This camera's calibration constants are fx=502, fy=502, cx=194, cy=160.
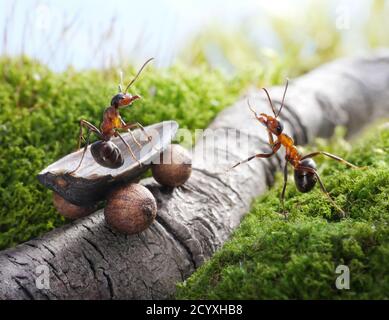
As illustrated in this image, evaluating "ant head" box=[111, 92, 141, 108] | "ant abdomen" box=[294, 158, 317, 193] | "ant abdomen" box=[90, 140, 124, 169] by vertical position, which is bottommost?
"ant abdomen" box=[294, 158, 317, 193]

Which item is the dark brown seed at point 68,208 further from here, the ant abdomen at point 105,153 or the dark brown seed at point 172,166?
the dark brown seed at point 172,166

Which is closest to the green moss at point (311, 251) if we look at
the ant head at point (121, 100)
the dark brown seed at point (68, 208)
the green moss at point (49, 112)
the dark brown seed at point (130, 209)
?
the dark brown seed at point (130, 209)

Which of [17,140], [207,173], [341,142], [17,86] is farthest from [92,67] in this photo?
[341,142]

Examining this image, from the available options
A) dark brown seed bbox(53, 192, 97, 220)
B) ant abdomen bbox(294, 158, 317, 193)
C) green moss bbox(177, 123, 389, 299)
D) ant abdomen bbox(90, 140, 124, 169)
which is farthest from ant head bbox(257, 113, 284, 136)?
dark brown seed bbox(53, 192, 97, 220)

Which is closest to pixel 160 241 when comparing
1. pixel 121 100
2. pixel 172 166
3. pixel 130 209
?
pixel 130 209

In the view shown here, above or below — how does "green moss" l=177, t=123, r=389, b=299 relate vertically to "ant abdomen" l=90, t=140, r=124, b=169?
below

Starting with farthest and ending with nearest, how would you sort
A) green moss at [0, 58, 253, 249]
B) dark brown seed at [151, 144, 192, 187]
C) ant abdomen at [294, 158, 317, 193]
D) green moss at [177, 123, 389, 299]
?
green moss at [0, 58, 253, 249] < dark brown seed at [151, 144, 192, 187] < ant abdomen at [294, 158, 317, 193] < green moss at [177, 123, 389, 299]

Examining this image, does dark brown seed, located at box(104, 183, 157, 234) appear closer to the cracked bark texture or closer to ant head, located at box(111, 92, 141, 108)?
the cracked bark texture

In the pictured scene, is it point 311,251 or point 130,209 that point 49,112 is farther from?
point 311,251

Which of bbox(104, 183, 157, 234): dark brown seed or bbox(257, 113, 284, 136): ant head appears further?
bbox(257, 113, 284, 136): ant head
